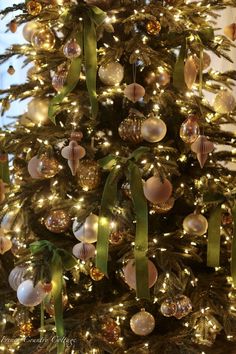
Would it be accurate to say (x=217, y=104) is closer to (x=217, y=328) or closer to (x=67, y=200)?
(x=67, y=200)

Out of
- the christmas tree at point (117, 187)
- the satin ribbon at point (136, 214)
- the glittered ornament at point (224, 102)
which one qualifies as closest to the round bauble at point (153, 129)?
the christmas tree at point (117, 187)

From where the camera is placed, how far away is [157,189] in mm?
1151

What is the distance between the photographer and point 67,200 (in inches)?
51.3

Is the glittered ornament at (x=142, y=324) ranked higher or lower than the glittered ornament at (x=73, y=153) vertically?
lower

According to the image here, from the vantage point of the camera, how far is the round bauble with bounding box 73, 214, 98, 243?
122 cm

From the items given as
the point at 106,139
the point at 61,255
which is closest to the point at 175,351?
the point at 61,255

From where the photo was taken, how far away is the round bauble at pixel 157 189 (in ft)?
3.78

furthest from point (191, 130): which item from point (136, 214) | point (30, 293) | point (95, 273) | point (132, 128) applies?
point (30, 293)

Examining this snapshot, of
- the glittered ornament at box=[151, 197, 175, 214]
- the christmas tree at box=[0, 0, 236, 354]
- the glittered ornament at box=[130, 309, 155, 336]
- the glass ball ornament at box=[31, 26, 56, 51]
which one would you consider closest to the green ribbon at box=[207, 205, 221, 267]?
the christmas tree at box=[0, 0, 236, 354]

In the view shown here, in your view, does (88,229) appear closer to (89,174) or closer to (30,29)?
(89,174)

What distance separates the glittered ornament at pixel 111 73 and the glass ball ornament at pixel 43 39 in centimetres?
18

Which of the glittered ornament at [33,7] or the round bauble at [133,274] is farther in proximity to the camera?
the glittered ornament at [33,7]

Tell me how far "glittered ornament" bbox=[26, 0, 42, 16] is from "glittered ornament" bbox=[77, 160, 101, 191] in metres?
0.44

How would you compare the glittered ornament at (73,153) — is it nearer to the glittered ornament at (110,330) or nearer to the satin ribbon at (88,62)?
the satin ribbon at (88,62)
